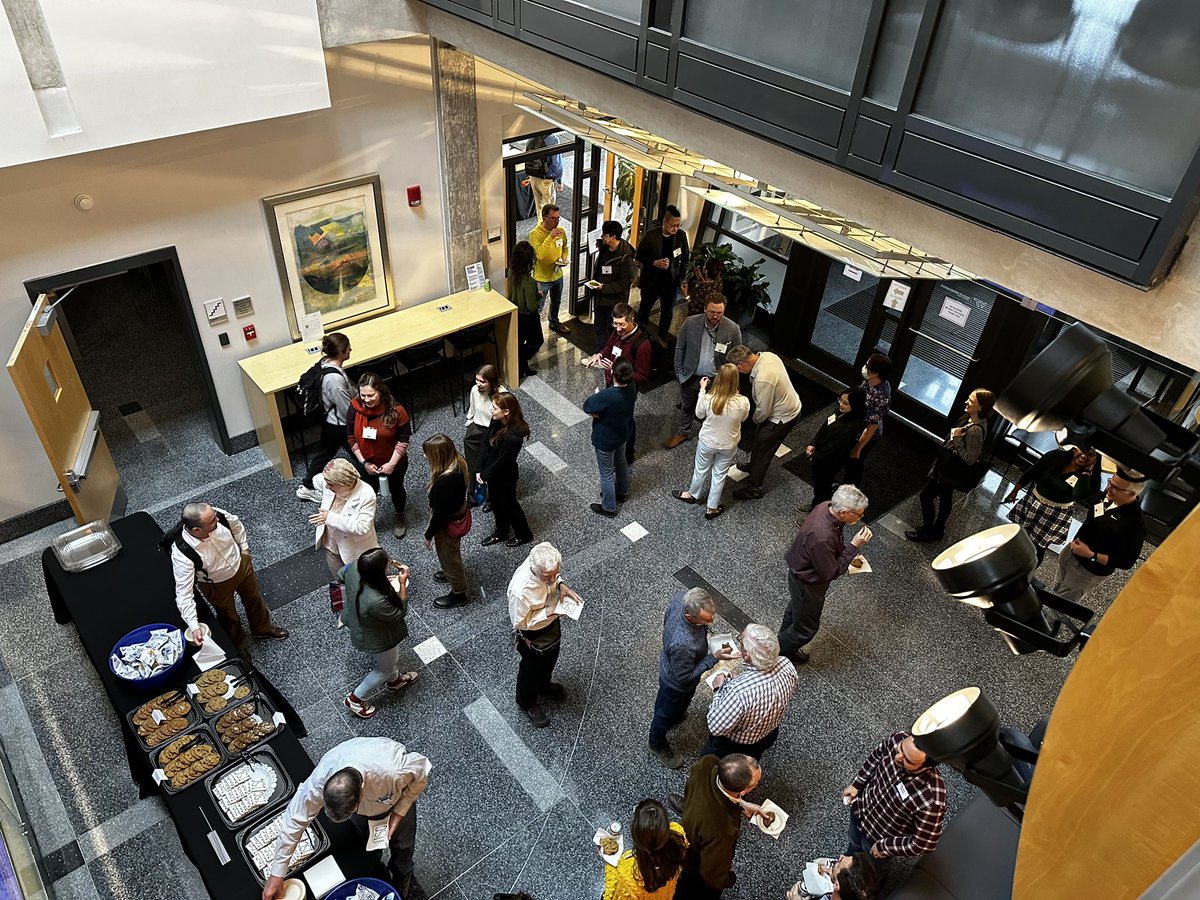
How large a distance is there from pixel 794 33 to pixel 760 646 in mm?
3164

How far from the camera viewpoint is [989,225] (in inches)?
140

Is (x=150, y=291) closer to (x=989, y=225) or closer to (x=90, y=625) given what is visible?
(x=90, y=625)

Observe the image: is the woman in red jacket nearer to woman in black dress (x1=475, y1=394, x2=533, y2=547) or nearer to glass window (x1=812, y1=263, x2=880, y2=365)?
woman in black dress (x1=475, y1=394, x2=533, y2=547)

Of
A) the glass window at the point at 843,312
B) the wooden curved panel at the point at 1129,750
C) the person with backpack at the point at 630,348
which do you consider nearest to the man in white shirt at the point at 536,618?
the person with backpack at the point at 630,348

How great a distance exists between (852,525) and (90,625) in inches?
190

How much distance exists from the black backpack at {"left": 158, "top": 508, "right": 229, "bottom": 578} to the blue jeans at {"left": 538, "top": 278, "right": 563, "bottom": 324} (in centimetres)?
458

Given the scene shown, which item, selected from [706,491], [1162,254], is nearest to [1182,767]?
[1162,254]

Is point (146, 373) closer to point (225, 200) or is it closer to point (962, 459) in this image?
point (225, 200)

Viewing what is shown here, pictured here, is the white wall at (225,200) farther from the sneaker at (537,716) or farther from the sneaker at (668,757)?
the sneaker at (668,757)

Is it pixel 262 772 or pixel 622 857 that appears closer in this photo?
pixel 622 857

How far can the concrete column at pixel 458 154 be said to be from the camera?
7449 millimetres

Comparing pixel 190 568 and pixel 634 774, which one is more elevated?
pixel 190 568

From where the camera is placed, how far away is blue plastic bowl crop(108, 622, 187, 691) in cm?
441

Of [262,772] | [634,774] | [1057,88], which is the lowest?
[634,774]
